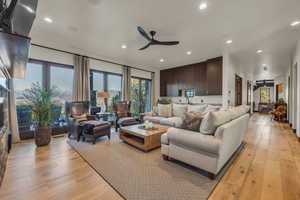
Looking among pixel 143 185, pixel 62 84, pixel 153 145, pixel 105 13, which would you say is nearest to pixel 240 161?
pixel 153 145

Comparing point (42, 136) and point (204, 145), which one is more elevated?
point (204, 145)

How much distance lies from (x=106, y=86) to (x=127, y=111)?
1.46 meters

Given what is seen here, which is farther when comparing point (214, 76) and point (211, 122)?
point (214, 76)

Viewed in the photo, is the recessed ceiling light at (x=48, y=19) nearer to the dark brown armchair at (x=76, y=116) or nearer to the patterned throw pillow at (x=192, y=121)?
the dark brown armchair at (x=76, y=116)

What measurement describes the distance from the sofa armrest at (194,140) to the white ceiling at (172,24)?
7.34 feet

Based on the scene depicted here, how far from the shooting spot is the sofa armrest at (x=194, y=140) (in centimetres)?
176

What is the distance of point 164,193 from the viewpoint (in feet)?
5.09

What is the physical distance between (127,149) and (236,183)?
6.63 ft

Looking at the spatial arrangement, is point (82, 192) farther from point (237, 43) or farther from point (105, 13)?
point (237, 43)

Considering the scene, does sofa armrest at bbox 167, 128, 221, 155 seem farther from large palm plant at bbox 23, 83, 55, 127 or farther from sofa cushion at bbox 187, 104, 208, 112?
large palm plant at bbox 23, 83, 55, 127

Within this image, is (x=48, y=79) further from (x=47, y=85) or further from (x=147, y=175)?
(x=147, y=175)

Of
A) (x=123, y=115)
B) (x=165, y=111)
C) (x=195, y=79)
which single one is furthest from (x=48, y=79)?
(x=195, y=79)

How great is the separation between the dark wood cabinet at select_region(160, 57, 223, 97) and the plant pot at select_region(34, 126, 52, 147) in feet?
18.4

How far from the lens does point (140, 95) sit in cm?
671
